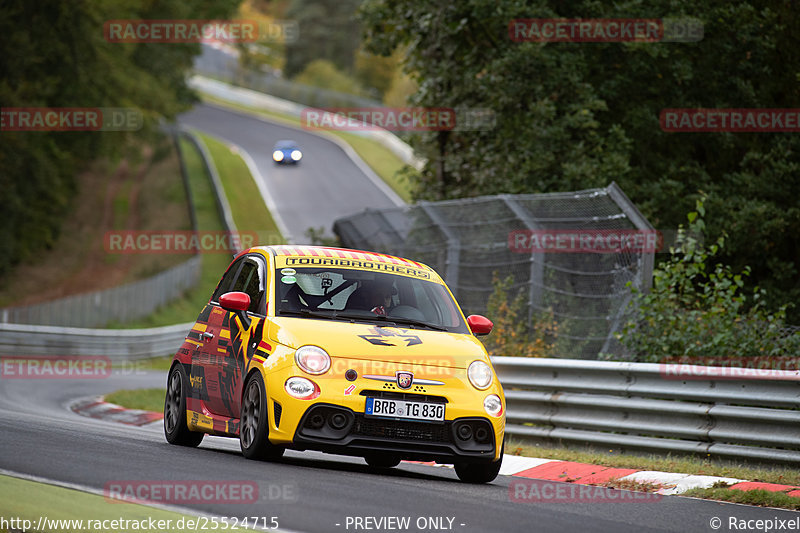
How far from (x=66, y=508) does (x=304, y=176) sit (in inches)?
2241

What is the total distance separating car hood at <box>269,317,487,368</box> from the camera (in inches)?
356

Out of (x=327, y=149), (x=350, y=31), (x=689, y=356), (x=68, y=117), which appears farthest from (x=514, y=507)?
(x=350, y=31)

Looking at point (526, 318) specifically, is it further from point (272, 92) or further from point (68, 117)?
point (272, 92)

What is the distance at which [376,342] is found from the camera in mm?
9164

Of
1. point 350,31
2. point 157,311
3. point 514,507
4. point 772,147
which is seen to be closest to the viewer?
point 514,507

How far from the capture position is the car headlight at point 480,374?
30.5ft

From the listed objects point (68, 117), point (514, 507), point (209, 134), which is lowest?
point (514, 507)

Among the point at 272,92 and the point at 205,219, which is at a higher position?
the point at 272,92

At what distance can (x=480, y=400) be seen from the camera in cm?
924

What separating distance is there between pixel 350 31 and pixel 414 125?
110 metres

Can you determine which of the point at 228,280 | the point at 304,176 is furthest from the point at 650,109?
the point at 304,176

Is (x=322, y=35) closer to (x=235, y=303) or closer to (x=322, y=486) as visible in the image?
(x=235, y=303)

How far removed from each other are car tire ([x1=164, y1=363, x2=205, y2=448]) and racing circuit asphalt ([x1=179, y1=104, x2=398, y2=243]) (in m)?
31.6


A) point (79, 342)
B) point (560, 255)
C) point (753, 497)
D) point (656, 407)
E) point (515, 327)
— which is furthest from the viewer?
point (79, 342)
